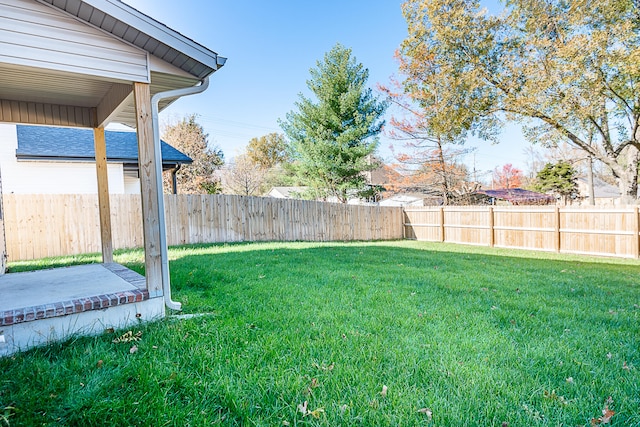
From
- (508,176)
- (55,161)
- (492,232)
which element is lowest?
(492,232)

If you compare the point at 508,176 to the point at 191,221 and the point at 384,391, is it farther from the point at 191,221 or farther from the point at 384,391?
the point at 384,391

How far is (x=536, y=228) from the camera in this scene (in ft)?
32.1

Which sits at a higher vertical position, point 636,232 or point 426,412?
point 636,232

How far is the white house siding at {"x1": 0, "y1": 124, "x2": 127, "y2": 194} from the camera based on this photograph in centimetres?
963

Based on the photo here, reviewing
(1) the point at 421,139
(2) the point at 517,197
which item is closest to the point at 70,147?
(1) the point at 421,139

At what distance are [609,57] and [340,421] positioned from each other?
447 inches

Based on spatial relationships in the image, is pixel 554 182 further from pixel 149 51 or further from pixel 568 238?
pixel 149 51

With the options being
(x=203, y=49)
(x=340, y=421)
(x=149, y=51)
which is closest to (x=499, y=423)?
(x=340, y=421)

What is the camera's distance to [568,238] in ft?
30.2

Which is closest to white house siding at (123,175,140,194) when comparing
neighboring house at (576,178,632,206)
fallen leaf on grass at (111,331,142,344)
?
fallen leaf on grass at (111,331,142,344)

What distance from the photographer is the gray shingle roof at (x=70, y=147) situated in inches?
387

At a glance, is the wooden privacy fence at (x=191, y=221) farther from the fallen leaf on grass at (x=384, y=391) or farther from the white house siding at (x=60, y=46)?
the fallen leaf on grass at (x=384, y=391)

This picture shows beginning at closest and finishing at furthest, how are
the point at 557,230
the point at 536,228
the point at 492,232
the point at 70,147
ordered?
the point at 557,230
the point at 536,228
the point at 70,147
the point at 492,232

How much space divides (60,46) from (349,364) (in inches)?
133
